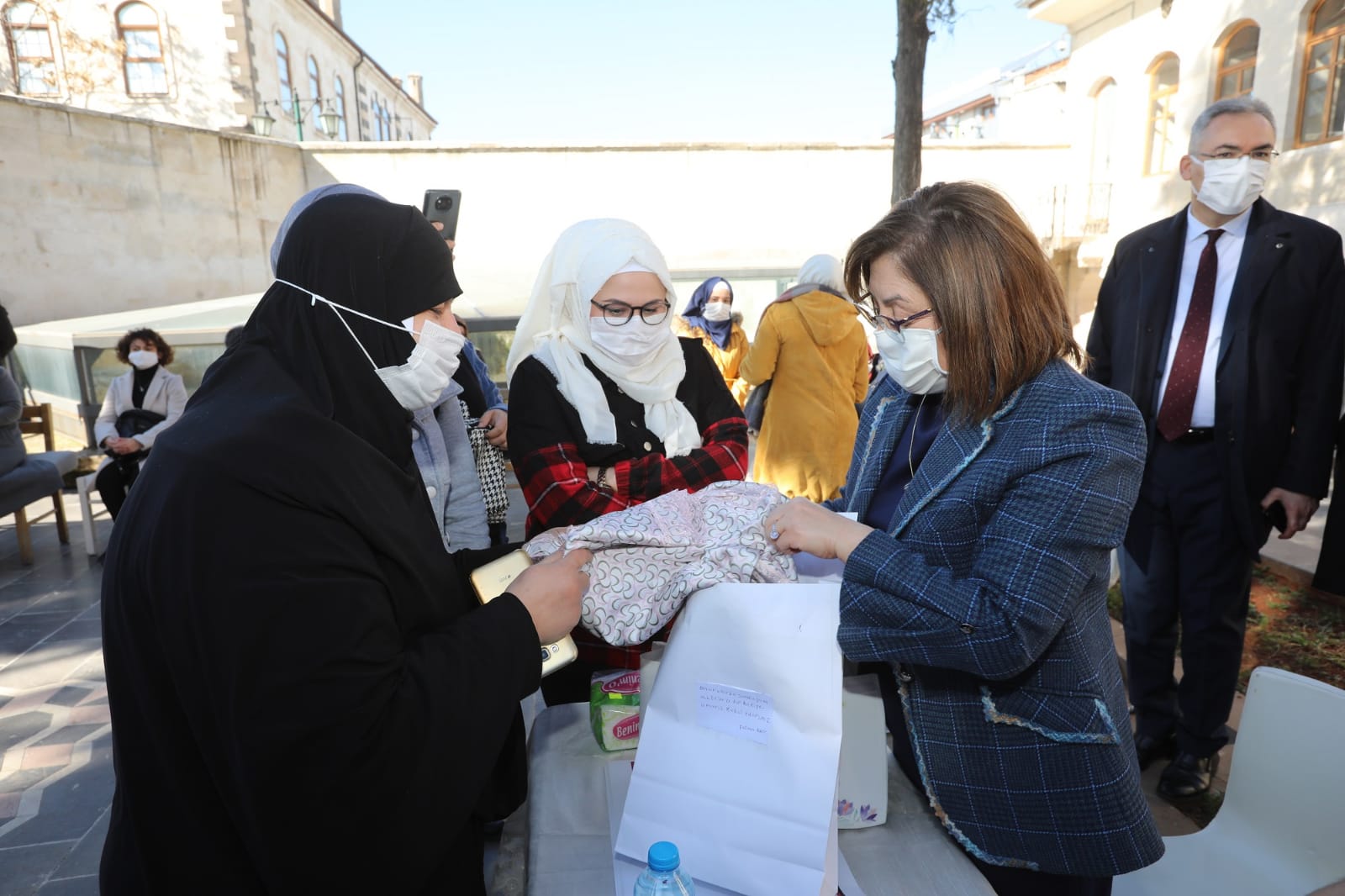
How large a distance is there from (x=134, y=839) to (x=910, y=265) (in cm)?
160

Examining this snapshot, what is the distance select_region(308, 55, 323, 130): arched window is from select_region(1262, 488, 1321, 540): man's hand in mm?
29585

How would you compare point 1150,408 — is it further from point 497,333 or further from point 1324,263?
point 497,333

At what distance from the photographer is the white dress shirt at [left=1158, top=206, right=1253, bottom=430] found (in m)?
2.74

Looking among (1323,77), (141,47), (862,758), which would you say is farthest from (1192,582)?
(141,47)

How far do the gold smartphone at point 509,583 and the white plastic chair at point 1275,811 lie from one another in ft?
4.68

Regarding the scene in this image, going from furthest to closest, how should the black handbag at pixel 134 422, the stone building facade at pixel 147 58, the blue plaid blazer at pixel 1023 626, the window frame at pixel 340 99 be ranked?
the window frame at pixel 340 99
the stone building facade at pixel 147 58
the black handbag at pixel 134 422
the blue plaid blazer at pixel 1023 626

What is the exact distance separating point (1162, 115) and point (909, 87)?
11592mm

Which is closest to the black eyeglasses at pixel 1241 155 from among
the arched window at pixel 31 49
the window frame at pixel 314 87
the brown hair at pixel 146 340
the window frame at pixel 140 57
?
the brown hair at pixel 146 340

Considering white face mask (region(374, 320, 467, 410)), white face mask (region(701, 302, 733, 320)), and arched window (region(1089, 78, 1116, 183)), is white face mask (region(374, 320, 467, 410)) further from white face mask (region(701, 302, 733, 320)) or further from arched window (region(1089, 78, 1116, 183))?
arched window (region(1089, 78, 1116, 183))

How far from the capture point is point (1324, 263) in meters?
2.65

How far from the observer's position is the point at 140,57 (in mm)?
20156

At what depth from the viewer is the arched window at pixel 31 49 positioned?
19141mm

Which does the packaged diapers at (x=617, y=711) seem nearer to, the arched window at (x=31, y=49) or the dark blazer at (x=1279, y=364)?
the dark blazer at (x=1279, y=364)

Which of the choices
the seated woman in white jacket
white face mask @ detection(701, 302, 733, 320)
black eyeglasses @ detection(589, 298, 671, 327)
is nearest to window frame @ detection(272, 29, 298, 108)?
the seated woman in white jacket
